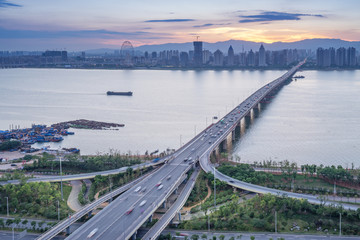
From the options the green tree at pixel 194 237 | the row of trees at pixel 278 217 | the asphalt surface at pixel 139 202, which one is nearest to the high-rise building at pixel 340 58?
the asphalt surface at pixel 139 202

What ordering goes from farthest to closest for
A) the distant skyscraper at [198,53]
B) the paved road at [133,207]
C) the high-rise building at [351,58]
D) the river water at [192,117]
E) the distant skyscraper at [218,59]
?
the distant skyscraper at [198,53]
the distant skyscraper at [218,59]
the high-rise building at [351,58]
the river water at [192,117]
the paved road at [133,207]

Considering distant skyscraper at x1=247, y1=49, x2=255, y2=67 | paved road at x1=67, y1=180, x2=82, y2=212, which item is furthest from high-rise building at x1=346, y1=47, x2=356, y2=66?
paved road at x1=67, y1=180, x2=82, y2=212

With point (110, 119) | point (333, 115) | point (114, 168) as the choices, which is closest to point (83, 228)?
point (114, 168)

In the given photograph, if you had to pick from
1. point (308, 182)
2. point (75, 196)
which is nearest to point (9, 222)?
point (75, 196)

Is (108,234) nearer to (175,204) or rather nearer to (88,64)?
(175,204)

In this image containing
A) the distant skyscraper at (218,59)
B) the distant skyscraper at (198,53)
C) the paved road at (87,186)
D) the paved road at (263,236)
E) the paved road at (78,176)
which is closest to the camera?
the paved road at (263,236)

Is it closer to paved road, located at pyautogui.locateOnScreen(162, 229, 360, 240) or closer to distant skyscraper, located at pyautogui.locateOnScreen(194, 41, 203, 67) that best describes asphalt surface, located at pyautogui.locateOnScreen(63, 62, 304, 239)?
paved road, located at pyautogui.locateOnScreen(162, 229, 360, 240)

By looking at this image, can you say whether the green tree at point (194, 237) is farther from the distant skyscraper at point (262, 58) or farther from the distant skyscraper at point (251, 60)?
the distant skyscraper at point (262, 58)

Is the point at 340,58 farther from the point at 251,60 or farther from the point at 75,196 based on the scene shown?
the point at 75,196
